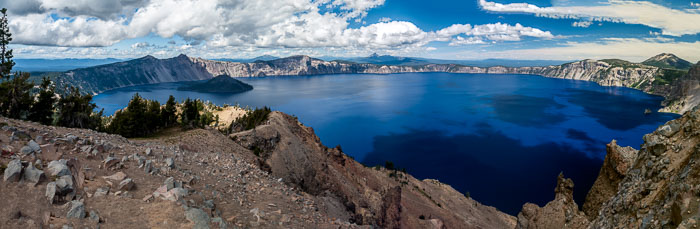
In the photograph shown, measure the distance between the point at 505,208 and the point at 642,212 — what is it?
86.0 meters

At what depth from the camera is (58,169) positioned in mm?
12258

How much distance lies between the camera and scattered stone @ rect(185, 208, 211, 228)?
12523mm

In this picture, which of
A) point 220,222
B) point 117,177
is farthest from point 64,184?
point 220,222

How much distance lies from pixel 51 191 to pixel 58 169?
1.52m

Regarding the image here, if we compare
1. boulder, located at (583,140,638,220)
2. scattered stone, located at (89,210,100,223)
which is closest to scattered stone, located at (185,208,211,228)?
scattered stone, located at (89,210,100,223)

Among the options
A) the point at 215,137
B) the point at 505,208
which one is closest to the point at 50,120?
the point at 215,137

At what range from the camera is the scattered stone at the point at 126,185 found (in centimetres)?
1345

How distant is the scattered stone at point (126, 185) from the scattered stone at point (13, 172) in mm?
3107

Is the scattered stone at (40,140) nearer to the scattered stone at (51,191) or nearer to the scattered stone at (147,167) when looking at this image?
the scattered stone at (147,167)

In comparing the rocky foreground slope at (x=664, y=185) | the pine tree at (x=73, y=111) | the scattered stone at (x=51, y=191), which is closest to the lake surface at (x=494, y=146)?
the rocky foreground slope at (x=664, y=185)

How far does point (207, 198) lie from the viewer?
15.9m

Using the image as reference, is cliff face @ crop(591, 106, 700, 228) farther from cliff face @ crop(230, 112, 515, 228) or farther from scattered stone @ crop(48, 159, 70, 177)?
cliff face @ crop(230, 112, 515, 228)

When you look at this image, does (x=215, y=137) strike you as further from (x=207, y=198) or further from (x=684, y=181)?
(x=684, y=181)

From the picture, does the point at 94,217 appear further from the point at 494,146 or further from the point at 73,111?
the point at 494,146
